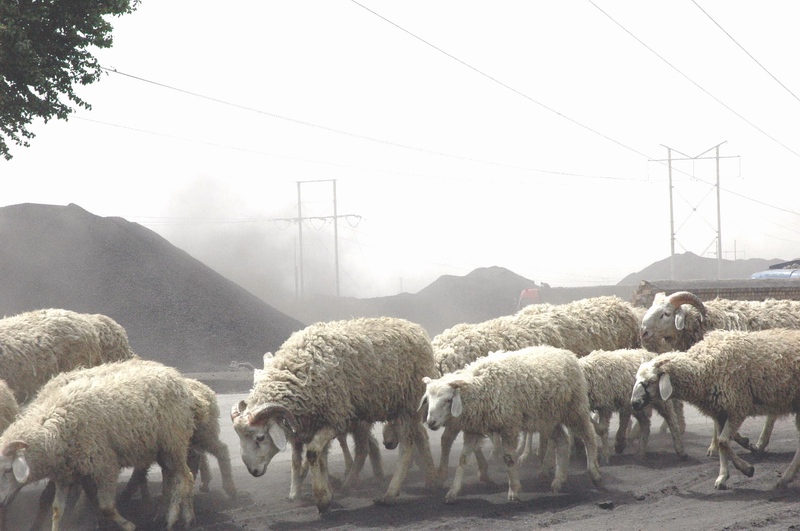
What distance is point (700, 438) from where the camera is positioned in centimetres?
1261

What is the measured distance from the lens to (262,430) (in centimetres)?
899

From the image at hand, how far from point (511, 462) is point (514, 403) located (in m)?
0.71

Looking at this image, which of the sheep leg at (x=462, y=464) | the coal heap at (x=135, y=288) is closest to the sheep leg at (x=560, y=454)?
the sheep leg at (x=462, y=464)

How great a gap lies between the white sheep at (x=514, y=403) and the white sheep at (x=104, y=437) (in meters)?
2.92

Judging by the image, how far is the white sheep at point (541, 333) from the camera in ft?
37.4

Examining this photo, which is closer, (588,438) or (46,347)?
(588,438)

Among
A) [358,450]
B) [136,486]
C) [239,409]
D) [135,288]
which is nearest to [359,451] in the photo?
[358,450]

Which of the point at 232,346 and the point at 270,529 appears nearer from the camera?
the point at 270,529

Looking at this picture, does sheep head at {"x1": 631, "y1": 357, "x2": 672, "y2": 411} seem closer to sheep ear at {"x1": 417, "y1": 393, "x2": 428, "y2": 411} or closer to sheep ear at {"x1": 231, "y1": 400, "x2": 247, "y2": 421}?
sheep ear at {"x1": 417, "y1": 393, "x2": 428, "y2": 411}

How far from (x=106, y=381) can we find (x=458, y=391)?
13.2 ft

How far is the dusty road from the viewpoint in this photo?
8.13 meters

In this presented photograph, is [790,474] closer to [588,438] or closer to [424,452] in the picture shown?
[588,438]

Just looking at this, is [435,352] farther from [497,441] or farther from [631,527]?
[631,527]

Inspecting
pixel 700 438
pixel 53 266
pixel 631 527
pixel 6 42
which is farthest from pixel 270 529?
pixel 53 266
